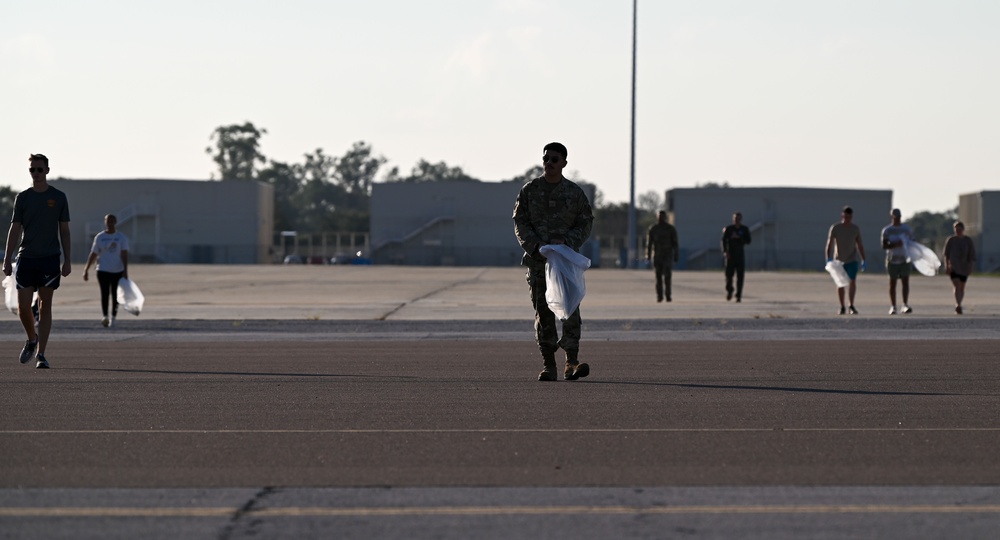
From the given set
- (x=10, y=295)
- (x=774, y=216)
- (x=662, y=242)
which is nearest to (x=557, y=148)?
(x=10, y=295)

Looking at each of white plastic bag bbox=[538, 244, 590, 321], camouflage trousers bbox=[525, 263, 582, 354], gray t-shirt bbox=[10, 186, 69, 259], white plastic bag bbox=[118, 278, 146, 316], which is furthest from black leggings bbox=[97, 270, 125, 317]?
white plastic bag bbox=[538, 244, 590, 321]

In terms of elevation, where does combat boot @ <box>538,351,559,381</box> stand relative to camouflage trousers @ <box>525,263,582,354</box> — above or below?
below

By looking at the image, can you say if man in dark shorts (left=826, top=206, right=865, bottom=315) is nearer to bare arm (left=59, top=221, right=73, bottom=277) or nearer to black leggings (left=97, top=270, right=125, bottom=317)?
black leggings (left=97, top=270, right=125, bottom=317)

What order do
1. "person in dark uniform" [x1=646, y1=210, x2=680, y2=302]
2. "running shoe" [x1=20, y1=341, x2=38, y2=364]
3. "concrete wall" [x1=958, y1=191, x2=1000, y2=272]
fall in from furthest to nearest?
"concrete wall" [x1=958, y1=191, x2=1000, y2=272]
"person in dark uniform" [x1=646, y1=210, x2=680, y2=302]
"running shoe" [x1=20, y1=341, x2=38, y2=364]

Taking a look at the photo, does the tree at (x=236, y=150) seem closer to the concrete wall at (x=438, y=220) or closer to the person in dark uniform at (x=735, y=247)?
the concrete wall at (x=438, y=220)

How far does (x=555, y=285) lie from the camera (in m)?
10.7

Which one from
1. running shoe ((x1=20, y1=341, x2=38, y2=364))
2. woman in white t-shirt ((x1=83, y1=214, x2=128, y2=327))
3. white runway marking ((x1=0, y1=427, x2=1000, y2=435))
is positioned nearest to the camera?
white runway marking ((x1=0, y1=427, x2=1000, y2=435))

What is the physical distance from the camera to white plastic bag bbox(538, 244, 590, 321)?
34.9 feet

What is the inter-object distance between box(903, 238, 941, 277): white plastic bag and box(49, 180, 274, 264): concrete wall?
75.4m

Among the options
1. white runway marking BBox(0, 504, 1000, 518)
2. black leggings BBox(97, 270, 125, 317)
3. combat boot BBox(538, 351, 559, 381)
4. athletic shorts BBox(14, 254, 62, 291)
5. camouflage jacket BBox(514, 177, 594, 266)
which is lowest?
white runway marking BBox(0, 504, 1000, 518)

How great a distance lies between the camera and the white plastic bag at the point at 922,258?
22.5 meters

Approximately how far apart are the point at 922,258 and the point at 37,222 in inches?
596

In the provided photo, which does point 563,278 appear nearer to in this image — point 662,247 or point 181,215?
point 662,247

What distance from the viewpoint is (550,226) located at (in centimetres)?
1077
